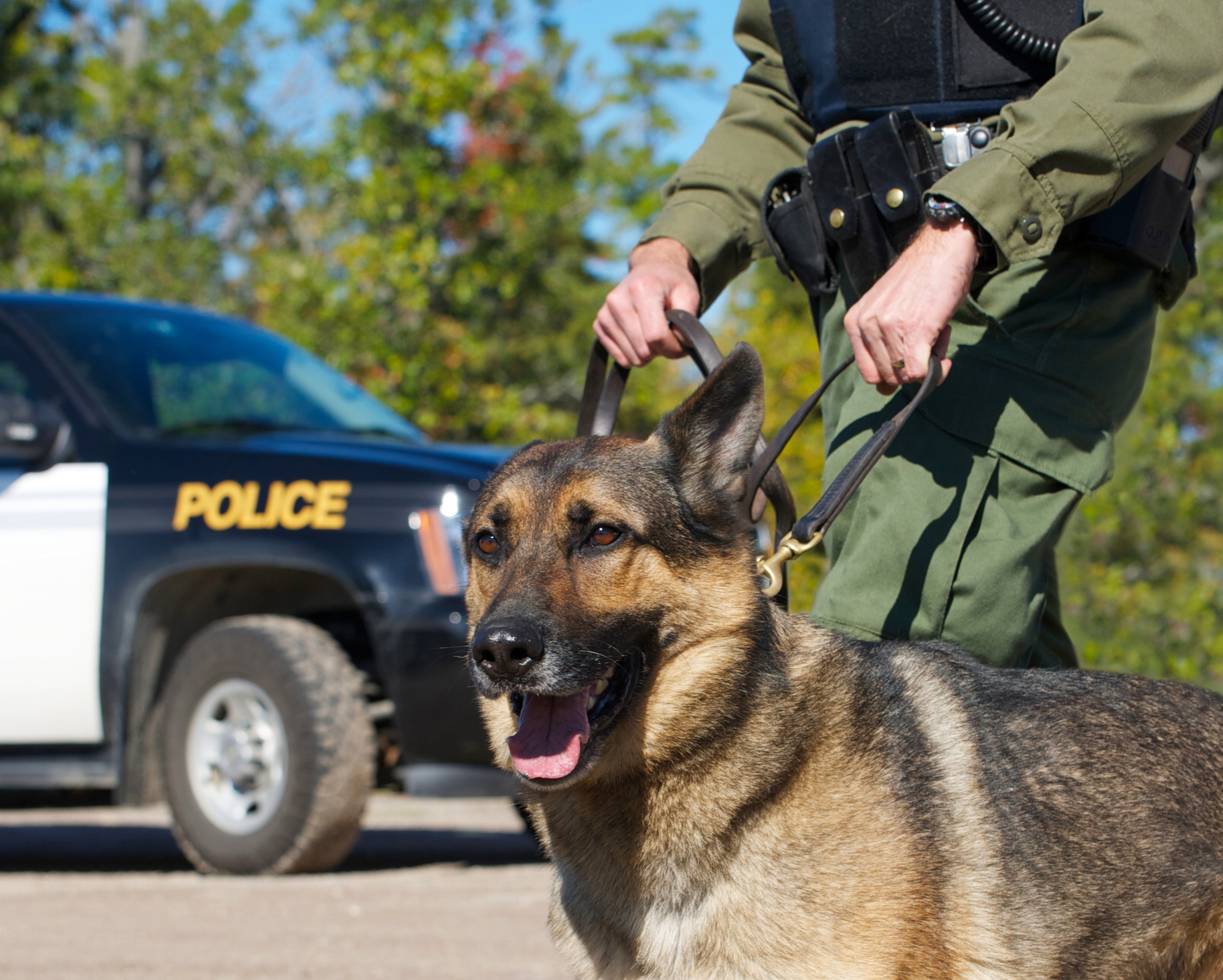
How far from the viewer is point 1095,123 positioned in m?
2.47

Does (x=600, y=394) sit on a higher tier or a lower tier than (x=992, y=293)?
lower

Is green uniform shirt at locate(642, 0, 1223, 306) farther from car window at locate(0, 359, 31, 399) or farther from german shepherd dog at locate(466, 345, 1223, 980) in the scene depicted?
car window at locate(0, 359, 31, 399)

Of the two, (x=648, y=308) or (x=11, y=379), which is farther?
(x=11, y=379)

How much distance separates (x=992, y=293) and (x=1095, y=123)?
0.41m

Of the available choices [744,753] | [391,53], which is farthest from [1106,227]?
[391,53]

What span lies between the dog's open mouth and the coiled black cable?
1414 millimetres

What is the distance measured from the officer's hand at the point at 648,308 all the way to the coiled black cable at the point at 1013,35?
32.4 inches

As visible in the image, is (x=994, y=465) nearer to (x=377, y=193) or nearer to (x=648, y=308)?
(x=648, y=308)

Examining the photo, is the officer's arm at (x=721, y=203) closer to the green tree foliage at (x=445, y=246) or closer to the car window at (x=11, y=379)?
the green tree foliage at (x=445, y=246)

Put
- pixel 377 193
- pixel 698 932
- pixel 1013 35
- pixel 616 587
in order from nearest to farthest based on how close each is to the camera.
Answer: pixel 698 932 < pixel 616 587 < pixel 1013 35 < pixel 377 193

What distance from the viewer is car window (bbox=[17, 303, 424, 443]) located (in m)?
6.05

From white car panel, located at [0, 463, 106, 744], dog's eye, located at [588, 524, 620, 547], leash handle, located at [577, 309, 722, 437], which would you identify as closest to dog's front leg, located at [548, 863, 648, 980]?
dog's eye, located at [588, 524, 620, 547]

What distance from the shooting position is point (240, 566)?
5805 mm

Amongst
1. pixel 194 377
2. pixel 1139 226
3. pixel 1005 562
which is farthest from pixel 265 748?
pixel 1139 226
